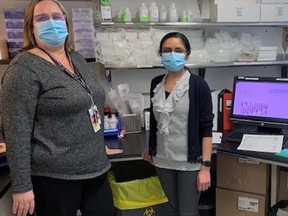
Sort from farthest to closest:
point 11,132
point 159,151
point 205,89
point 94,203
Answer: point 159,151
point 205,89
point 94,203
point 11,132

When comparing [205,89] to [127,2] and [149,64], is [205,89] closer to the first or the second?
[149,64]

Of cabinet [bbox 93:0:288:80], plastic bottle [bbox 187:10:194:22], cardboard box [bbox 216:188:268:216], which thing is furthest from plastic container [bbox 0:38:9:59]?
cardboard box [bbox 216:188:268:216]

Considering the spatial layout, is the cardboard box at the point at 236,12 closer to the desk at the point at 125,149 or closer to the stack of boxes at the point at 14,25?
the desk at the point at 125,149

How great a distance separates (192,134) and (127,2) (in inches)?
52.6

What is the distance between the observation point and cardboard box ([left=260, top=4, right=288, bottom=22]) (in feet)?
7.73

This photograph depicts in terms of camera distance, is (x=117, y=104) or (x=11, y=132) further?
(x=117, y=104)

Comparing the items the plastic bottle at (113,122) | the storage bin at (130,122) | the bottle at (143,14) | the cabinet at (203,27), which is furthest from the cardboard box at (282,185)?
the bottle at (143,14)

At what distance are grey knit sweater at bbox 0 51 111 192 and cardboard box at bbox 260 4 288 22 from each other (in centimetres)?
166

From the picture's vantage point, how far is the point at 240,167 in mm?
2100

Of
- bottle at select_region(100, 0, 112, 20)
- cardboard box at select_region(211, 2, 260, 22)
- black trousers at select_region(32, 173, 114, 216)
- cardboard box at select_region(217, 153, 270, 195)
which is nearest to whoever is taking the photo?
Result: black trousers at select_region(32, 173, 114, 216)

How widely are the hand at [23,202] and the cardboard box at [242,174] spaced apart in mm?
1281

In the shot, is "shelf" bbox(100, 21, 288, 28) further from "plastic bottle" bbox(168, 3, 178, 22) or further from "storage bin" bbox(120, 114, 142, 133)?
"storage bin" bbox(120, 114, 142, 133)

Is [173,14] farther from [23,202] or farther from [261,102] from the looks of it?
[23,202]

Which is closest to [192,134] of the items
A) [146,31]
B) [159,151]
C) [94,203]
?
[159,151]
